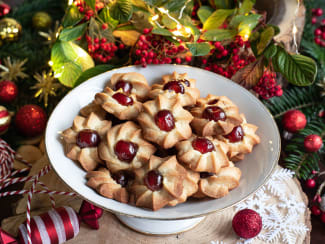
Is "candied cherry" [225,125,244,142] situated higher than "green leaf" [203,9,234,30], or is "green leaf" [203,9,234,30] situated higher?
"green leaf" [203,9,234,30]

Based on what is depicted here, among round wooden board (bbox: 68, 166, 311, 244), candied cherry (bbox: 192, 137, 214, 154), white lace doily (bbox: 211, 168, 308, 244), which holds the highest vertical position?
candied cherry (bbox: 192, 137, 214, 154)

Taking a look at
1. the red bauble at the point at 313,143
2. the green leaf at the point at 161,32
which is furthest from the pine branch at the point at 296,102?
the green leaf at the point at 161,32

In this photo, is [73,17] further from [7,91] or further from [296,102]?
[296,102]

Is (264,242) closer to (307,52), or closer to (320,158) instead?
(320,158)

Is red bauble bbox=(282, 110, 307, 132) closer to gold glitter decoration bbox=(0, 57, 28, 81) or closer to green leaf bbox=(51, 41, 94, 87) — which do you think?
green leaf bbox=(51, 41, 94, 87)

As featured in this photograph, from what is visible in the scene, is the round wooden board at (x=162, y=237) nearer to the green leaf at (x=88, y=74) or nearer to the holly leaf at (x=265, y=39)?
the green leaf at (x=88, y=74)

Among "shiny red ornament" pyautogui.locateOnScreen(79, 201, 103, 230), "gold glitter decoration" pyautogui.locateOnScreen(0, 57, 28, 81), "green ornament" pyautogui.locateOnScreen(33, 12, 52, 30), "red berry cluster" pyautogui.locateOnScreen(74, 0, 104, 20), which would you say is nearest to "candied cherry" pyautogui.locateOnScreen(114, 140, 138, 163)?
"shiny red ornament" pyautogui.locateOnScreen(79, 201, 103, 230)
